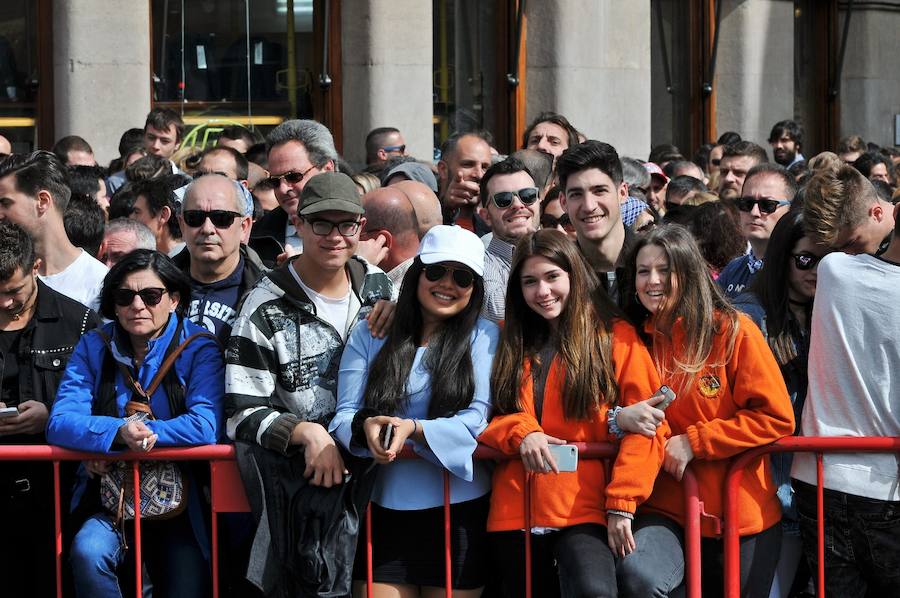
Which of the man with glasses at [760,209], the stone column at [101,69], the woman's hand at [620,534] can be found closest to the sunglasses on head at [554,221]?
the man with glasses at [760,209]

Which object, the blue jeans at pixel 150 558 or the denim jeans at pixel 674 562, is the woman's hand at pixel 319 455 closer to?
the blue jeans at pixel 150 558

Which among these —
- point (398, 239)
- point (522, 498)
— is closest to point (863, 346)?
point (522, 498)

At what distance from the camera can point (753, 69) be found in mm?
16266

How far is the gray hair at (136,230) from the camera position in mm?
7141

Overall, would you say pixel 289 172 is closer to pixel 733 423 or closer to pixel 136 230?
pixel 136 230

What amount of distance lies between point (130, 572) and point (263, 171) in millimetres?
4514

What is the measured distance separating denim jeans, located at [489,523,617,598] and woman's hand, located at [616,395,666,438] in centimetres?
40

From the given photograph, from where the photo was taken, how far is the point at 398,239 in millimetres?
6844

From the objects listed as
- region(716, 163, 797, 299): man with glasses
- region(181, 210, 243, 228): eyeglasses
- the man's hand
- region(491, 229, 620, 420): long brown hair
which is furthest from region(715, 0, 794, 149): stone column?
the man's hand

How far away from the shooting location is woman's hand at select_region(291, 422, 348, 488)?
515cm

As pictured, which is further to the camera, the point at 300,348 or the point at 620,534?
the point at 300,348

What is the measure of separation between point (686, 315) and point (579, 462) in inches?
26.9

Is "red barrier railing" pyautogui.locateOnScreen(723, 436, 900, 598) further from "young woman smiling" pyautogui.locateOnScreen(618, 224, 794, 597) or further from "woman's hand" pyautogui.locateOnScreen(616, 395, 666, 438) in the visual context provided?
"woman's hand" pyautogui.locateOnScreen(616, 395, 666, 438)

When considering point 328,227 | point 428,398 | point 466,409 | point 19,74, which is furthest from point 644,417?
point 19,74
